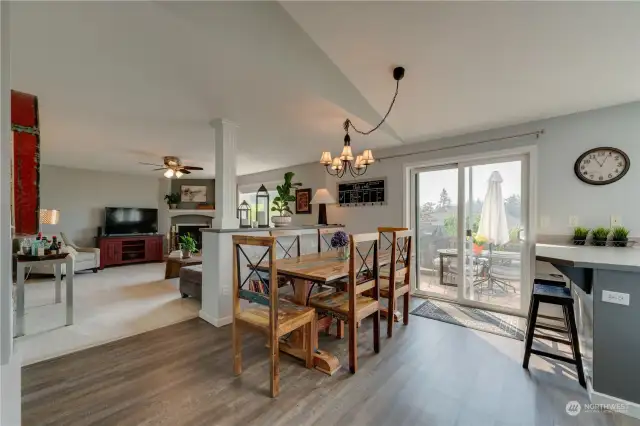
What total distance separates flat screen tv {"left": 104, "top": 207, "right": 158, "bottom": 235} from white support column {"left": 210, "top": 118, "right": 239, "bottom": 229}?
191 inches

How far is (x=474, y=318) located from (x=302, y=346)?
211 cm

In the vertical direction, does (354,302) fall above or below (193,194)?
below

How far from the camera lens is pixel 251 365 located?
2.12 metres

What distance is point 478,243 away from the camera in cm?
346

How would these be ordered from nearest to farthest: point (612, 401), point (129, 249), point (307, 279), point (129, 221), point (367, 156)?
point (612, 401), point (307, 279), point (367, 156), point (129, 249), point (129, 221)

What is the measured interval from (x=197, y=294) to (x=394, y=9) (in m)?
3.73

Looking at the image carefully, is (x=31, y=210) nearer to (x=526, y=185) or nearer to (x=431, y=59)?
(x=431, y=59)

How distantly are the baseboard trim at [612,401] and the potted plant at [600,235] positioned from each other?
151 centimetres

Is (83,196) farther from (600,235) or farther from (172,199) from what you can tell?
(600,235)

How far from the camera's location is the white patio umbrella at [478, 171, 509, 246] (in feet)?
10.7

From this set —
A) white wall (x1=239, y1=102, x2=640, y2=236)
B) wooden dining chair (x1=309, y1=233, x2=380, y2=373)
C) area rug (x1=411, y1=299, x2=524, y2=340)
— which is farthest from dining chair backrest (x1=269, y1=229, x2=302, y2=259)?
white wall (x1=239, y1=102, x2=640, y2=236)

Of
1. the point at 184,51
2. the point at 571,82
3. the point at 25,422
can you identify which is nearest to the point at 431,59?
the point at 571,82

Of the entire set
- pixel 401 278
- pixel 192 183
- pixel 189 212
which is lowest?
pixel 401 278

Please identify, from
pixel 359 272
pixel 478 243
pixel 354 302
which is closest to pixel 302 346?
pixel 354 302
